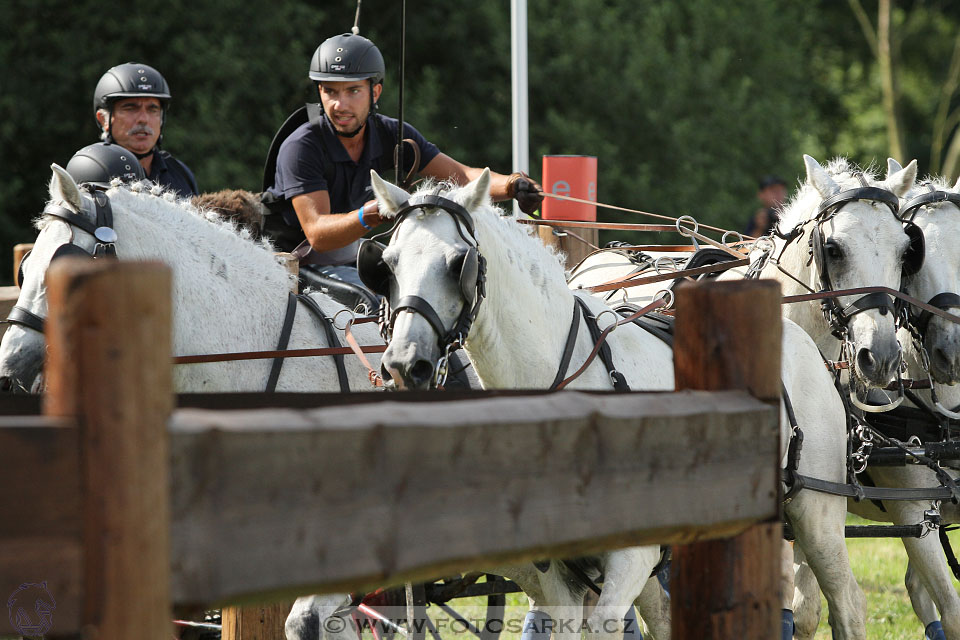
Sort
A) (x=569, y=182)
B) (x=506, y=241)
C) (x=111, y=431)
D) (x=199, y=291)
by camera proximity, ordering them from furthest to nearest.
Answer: (x=569, y=182)
(x=199, y=291)
(x=506, y=241)
(x=111, y=431)

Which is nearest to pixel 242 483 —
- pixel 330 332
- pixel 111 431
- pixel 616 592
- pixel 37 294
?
pixel 111 431

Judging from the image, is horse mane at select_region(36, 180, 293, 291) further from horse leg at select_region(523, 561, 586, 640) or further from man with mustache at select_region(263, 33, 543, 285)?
horse leg at select_region(523, 561, 586, 640)

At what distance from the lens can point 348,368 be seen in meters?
4.32

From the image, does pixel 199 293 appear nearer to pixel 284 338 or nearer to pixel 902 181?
pixel 284 338

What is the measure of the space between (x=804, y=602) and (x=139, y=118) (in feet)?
13.5

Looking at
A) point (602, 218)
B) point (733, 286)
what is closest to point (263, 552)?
point (733, 286)

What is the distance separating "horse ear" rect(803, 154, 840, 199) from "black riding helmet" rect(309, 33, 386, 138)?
193cm

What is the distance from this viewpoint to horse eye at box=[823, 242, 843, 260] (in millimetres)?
4633

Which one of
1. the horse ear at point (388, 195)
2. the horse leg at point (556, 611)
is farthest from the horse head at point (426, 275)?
the horse leg at point (556, 611)

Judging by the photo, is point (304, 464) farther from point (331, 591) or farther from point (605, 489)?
point (605, 489)

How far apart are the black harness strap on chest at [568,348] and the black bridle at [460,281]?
1.32 ft

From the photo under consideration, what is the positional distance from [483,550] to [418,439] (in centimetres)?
22

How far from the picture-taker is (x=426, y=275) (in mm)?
3543

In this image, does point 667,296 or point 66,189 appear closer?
point 66,189
